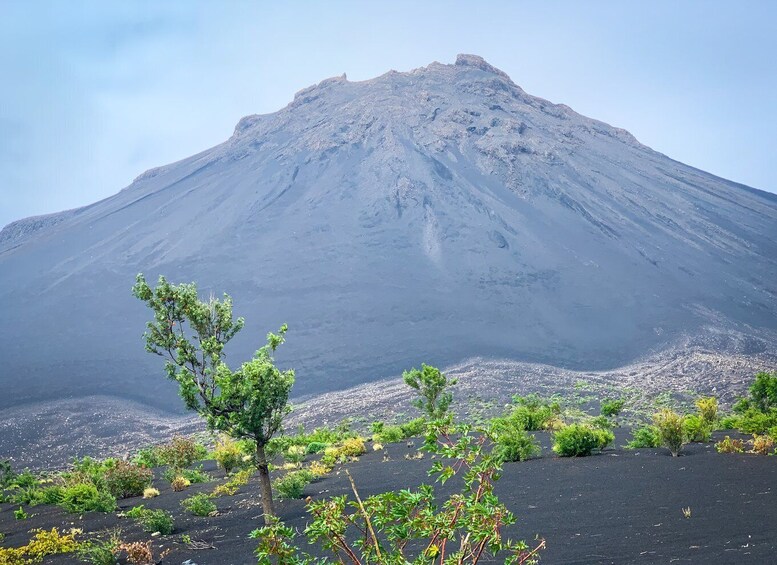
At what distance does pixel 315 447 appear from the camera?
27969 mm

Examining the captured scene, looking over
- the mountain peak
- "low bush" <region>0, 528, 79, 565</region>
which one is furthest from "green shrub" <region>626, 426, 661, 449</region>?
the mountain peak

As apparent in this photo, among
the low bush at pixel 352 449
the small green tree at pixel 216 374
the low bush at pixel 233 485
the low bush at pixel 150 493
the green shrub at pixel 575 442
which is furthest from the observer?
the low bush at pixel 352 449

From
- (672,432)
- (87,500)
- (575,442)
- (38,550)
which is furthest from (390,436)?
(38,550)

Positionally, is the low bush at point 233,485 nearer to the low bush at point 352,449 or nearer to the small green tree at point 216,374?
the low bush at point 352,449

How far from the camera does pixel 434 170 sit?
119438 mm

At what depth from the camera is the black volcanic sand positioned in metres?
8.16

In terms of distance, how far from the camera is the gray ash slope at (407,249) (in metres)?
73.9

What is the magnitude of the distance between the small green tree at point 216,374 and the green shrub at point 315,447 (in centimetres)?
1585

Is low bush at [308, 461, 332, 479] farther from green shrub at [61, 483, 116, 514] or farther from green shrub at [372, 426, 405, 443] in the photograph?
green shrub at [372, 426, 405, 443]

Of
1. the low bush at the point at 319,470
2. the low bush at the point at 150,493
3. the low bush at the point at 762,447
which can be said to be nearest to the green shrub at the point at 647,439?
the low bush at the point at 762,447

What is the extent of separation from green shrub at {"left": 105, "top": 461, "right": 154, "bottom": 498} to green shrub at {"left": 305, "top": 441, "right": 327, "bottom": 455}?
370 inches

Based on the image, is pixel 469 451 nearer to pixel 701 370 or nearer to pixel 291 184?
pixel 701 370

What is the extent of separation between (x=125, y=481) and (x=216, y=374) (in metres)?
9.54

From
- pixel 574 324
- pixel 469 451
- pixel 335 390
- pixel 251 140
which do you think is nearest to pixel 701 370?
pixel 574 324
